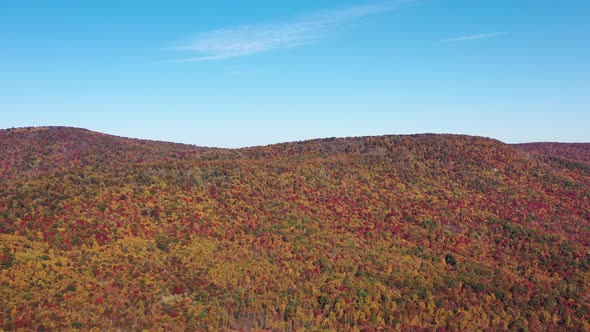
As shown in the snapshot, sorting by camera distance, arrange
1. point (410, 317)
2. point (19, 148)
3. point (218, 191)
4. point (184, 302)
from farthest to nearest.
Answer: point (19, 148)
point (218, 191)
point (410, 317)
point (184, 302)

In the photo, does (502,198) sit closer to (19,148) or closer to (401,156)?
(401,156)

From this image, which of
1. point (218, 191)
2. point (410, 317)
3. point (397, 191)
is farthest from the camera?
point (397, 191)

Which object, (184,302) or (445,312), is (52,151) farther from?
(445,312)

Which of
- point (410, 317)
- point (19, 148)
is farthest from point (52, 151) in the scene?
point (410, 317)

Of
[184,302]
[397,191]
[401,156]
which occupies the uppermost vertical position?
[401,156]

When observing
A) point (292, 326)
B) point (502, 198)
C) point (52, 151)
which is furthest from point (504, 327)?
point (52, 151)

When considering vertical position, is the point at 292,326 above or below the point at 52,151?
below

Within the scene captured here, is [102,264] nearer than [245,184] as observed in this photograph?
Yes
